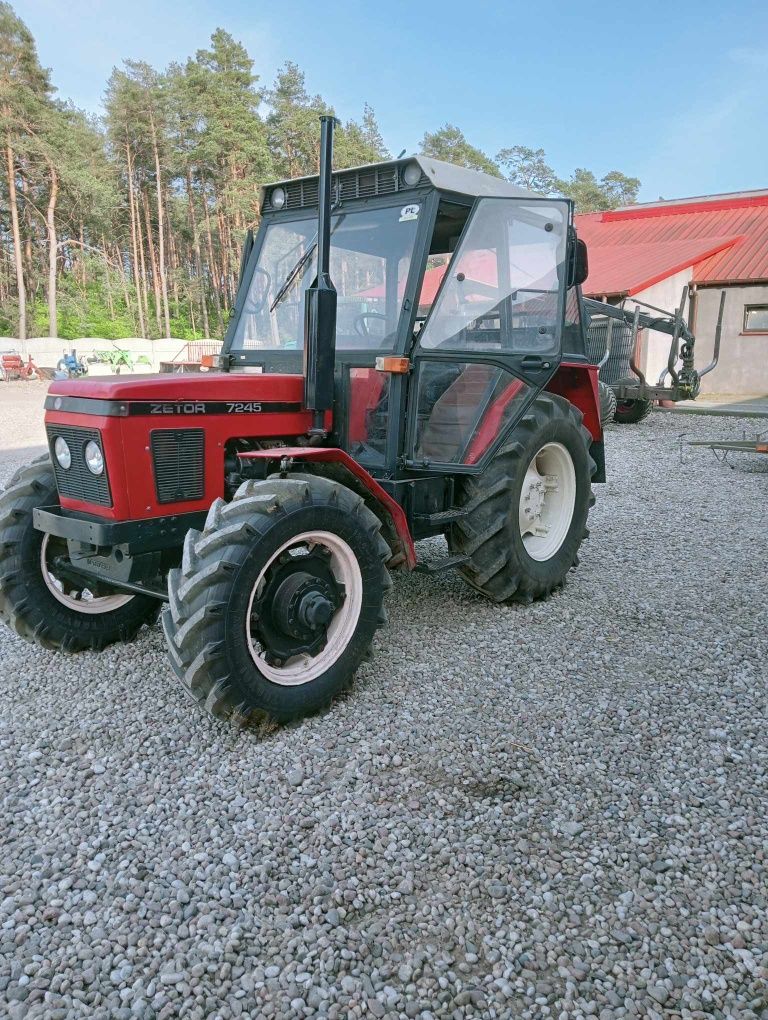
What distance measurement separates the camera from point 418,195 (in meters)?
3.66

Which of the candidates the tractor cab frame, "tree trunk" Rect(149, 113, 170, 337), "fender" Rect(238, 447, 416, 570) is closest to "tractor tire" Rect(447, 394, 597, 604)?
the tractor cab frame

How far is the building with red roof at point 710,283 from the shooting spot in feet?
58.2

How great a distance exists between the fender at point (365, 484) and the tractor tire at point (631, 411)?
1091 cm

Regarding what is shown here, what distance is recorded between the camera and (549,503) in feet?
15.5

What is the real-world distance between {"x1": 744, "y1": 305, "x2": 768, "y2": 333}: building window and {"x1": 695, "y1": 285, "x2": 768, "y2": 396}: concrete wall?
0.33 ft

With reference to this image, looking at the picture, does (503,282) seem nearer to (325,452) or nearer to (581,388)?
(581,388)

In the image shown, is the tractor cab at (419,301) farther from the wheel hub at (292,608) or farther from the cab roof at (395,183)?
the wheel hub at (292,608)

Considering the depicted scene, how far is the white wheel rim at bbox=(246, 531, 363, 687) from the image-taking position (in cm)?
298

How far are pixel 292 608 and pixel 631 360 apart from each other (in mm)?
11873

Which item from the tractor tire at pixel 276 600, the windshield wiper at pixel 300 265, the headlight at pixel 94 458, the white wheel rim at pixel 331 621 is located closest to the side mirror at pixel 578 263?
the windshield wiper at pixel 300 265

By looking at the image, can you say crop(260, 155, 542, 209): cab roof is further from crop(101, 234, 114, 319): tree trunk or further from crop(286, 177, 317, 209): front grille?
crop(101, 234, 114, 319): tree trunk

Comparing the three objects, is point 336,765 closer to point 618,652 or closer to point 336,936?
point 336,936

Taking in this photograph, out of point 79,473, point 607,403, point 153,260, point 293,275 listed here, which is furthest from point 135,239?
point 79,473

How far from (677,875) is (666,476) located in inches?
286
